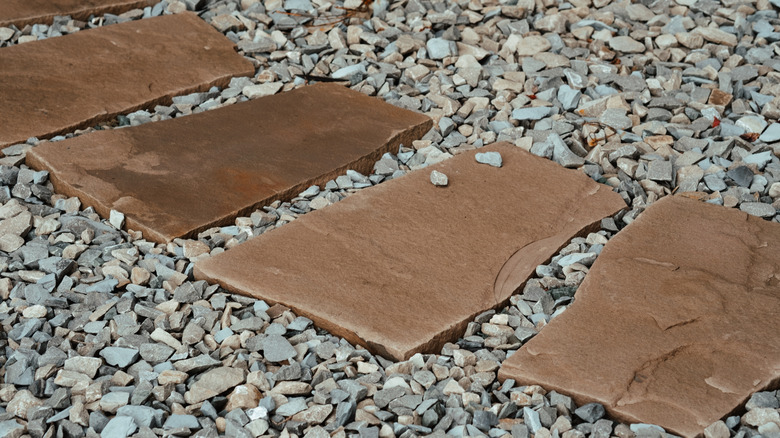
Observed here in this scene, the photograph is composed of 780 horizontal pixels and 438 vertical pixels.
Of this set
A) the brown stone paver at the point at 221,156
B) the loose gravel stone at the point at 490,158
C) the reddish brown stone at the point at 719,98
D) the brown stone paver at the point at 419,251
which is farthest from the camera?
the reddish brown stone at the point at 719,98

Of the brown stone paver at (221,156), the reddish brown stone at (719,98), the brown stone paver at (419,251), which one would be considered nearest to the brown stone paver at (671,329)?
the brown stone paver at (419,251)

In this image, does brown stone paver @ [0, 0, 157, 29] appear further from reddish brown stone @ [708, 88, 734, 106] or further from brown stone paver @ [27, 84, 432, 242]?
reddish brown stone @ [708, 88, 734, 106]


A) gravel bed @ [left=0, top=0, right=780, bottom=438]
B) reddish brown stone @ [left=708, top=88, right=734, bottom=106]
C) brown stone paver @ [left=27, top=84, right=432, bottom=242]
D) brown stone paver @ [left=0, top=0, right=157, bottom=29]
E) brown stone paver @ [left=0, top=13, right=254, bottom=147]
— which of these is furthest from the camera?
brown stone paver @ [left=0, top=0, right=157, bottom=29]

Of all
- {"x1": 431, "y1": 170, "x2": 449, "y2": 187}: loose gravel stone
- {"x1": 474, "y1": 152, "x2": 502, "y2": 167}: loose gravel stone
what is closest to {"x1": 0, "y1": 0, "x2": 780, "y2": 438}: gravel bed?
{"x1": 431, "y1": 170, "x2": 449, "y2": 187}: loose gravel stone

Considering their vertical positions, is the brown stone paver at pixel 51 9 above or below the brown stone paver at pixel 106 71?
above

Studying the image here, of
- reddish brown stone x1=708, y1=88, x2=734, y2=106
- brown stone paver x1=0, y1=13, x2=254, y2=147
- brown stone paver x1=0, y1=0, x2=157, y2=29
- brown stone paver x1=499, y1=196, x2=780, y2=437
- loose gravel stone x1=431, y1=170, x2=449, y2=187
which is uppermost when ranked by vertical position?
brown stone paver x1=0, y1=0, x2=157, y2=29

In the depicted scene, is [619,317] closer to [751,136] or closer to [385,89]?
[751,136]

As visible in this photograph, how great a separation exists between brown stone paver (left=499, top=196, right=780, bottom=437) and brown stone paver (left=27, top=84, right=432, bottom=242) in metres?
0.93

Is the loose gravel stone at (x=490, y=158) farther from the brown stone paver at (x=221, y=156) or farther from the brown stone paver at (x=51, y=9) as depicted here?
the brown stone paver at (x=51, y=9)

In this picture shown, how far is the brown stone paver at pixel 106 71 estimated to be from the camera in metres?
2.74

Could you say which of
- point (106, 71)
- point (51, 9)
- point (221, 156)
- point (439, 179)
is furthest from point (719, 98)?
point (51, 9)

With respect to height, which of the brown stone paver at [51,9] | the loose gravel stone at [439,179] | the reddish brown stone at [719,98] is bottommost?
the reddish brown stone at [719,98]

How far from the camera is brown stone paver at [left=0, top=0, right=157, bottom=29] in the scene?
335 cm

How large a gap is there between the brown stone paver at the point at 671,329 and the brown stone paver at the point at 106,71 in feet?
5.60
